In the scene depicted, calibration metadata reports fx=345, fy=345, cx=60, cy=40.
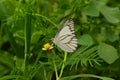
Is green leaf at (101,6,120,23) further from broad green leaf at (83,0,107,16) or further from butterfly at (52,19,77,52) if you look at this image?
butterfly at (52,19,77,52)

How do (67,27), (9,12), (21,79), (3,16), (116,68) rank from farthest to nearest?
(9,12), (3,16), (116,68), (21,79), (67,27)

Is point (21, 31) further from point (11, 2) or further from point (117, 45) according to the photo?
point (117, 45)

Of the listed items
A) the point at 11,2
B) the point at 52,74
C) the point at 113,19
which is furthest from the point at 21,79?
the point at 11,2

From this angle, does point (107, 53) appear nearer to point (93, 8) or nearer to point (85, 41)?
point (85, 41)

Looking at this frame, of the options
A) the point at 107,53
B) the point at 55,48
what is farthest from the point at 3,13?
the point at 107,53

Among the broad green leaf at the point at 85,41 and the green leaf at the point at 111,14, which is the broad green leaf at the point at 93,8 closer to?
the green leaf at the point at 111,14

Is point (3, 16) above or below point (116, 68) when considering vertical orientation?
above

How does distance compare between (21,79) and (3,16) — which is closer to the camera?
(21,79)
